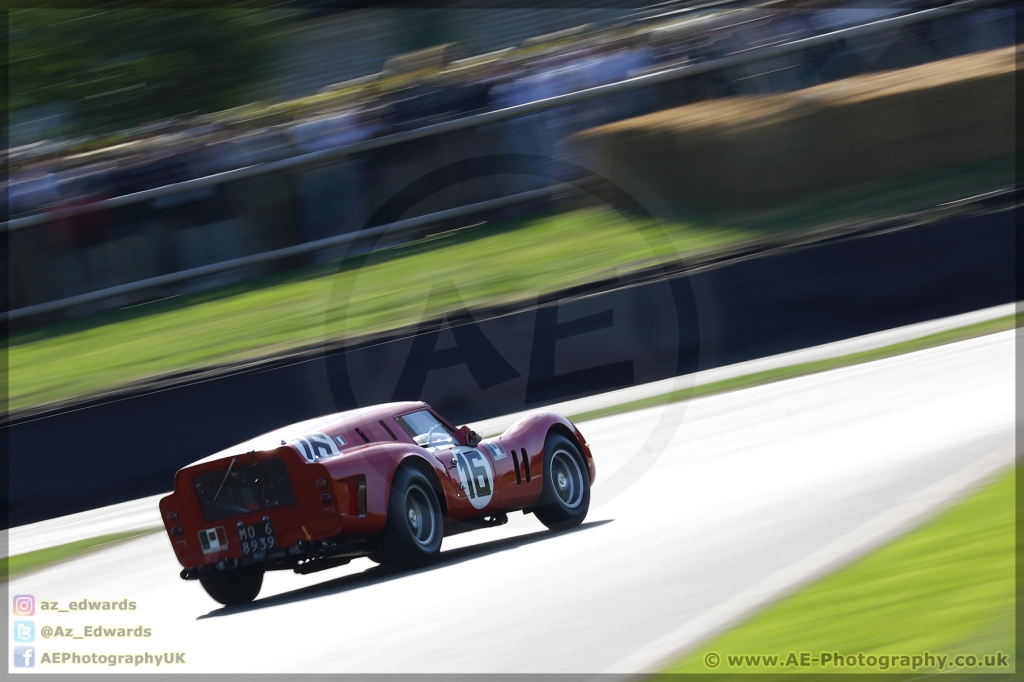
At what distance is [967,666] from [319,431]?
3.86m

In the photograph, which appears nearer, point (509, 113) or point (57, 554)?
point (57, 554)

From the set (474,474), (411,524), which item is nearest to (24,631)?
(411,524)

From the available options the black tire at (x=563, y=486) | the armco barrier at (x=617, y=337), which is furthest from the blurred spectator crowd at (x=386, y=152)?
the black tire at (x=563, y=486)

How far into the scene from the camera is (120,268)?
15031 millimetres

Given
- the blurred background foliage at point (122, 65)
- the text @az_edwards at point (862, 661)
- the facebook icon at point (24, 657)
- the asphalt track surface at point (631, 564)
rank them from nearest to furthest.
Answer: the text @az_edwards at point (862, 661), the asphalt track surface at point (631, 564), the facebook icon at point (24, 657), the blurred background foliage at point (122, 65)

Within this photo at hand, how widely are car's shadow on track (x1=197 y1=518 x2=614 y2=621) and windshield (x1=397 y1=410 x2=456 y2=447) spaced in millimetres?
680

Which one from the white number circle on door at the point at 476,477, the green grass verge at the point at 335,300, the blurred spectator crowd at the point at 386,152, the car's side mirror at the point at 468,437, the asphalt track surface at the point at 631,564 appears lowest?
the asphalt track surface at the point at 631,564

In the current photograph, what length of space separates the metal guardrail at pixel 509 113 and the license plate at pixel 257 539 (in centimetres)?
896

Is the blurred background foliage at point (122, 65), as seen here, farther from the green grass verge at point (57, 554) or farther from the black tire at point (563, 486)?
the black tire at point (563, 486)

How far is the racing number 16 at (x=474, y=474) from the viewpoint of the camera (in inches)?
285

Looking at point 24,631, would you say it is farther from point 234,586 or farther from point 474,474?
point 474,474

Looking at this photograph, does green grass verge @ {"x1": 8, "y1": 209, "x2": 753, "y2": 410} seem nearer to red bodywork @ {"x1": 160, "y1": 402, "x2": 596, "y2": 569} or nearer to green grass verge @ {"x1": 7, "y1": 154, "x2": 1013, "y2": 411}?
green grass verge @ {"x1": 7, "y1": 154, "x2": 1013, "y2": 411}

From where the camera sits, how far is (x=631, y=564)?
6137mm

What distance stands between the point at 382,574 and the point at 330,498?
2.97ft
